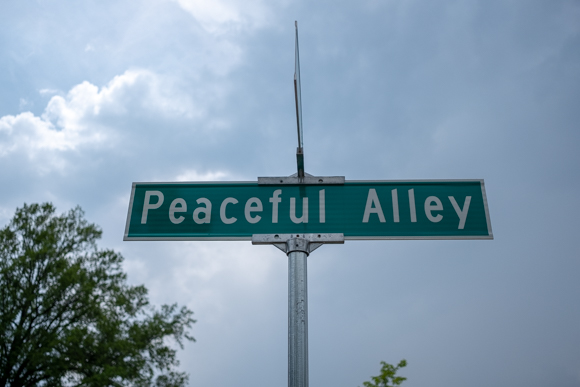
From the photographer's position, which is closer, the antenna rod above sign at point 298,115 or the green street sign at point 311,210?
the antenna rod above sign at point 298,115

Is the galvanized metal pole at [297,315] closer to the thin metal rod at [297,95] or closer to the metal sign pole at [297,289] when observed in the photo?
the metal sign pole at [297,289]

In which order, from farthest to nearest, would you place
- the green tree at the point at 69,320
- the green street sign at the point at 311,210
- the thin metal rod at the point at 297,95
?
the green tree at the point at 69,320, the green street sign at the point at 311,210, the thin metal rod at the point at 297,95

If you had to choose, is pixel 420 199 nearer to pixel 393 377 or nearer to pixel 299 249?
pixel 299 249

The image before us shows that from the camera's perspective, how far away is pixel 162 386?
1584cm

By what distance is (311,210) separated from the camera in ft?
11.3

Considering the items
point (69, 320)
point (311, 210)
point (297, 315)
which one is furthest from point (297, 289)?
point (69, 320)

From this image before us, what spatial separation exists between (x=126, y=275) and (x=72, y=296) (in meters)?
2.18

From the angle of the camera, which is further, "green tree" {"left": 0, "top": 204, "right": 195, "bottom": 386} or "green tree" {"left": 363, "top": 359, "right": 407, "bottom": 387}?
"green tree" {"left": 0, "top": 204, "right": 195, "bottom": 386}

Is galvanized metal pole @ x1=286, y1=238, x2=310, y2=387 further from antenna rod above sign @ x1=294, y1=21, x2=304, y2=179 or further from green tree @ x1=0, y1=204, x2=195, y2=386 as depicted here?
green tree @ x1=0, y1=204, x2=195, y2=386

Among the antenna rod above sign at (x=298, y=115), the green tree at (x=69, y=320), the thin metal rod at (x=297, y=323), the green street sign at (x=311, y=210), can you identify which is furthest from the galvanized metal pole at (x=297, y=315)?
the green tree at (x=69, y=320)

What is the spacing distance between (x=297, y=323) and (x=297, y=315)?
0.04 meters

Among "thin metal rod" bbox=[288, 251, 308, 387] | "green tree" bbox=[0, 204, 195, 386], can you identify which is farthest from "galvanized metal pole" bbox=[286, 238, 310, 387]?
"green tree" bbox=[0, 204, 195, 386]

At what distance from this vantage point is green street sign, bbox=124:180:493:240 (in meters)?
3.41

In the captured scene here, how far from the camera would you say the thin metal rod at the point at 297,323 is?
2.55 meters
